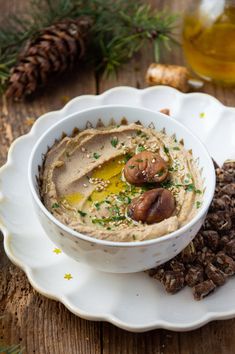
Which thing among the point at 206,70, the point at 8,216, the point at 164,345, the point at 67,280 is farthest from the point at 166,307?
the point at 206,70

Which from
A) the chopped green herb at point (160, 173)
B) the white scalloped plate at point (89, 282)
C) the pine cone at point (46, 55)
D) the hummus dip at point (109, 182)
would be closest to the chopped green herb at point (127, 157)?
the hummus dip at point (109, 182)

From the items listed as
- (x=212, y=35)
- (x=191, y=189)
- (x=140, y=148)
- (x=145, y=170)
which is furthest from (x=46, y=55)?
(x=191, y=189)

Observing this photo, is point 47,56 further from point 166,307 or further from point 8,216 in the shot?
point 166,307

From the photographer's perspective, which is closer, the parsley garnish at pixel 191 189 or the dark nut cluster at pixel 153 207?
the dark nut cluster at pixel 153 207

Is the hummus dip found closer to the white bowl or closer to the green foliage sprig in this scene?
the white bowl

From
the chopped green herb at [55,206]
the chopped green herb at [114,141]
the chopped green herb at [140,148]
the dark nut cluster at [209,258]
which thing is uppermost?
the chopped green herb at [55,206]

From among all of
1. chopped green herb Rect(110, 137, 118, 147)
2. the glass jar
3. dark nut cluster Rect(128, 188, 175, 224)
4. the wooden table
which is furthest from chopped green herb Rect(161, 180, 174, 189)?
the glass jar

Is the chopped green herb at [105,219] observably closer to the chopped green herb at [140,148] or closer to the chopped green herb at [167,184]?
the chopped green herb at [167,184]

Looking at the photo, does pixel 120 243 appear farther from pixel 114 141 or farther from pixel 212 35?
pixel 212 35
